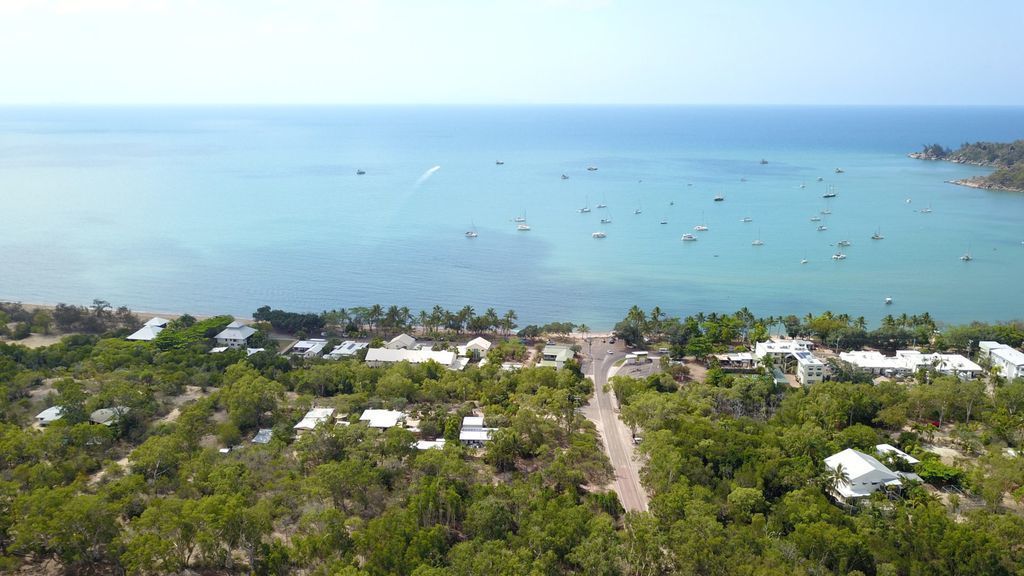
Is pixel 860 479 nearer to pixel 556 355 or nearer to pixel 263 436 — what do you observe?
pixel 556 355

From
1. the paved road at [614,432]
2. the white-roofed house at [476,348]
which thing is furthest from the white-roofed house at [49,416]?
the paved road at [614,432]

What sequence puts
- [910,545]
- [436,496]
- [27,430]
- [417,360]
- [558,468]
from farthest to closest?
1. [417,360]
2. [27,430]
3. [558,468]
4. [436,496]
5. [910,545]

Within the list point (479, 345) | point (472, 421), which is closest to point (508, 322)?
point (479, 345)

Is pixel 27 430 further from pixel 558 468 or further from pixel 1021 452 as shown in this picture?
pixel 1021 452

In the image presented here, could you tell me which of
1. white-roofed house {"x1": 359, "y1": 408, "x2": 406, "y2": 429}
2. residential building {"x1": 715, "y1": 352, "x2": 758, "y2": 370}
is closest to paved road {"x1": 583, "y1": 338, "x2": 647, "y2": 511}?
residential building {"x1": 715, "y1": 352, "x2": 758, "y2": 370}

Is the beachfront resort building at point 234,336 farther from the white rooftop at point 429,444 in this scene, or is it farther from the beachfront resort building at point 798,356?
the beachfront resort building at point 798,356

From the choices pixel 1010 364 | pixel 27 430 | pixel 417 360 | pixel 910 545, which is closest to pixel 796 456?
pixel 910 545

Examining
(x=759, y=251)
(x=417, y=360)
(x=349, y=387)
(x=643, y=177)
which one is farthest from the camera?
(x=643, y=177)
